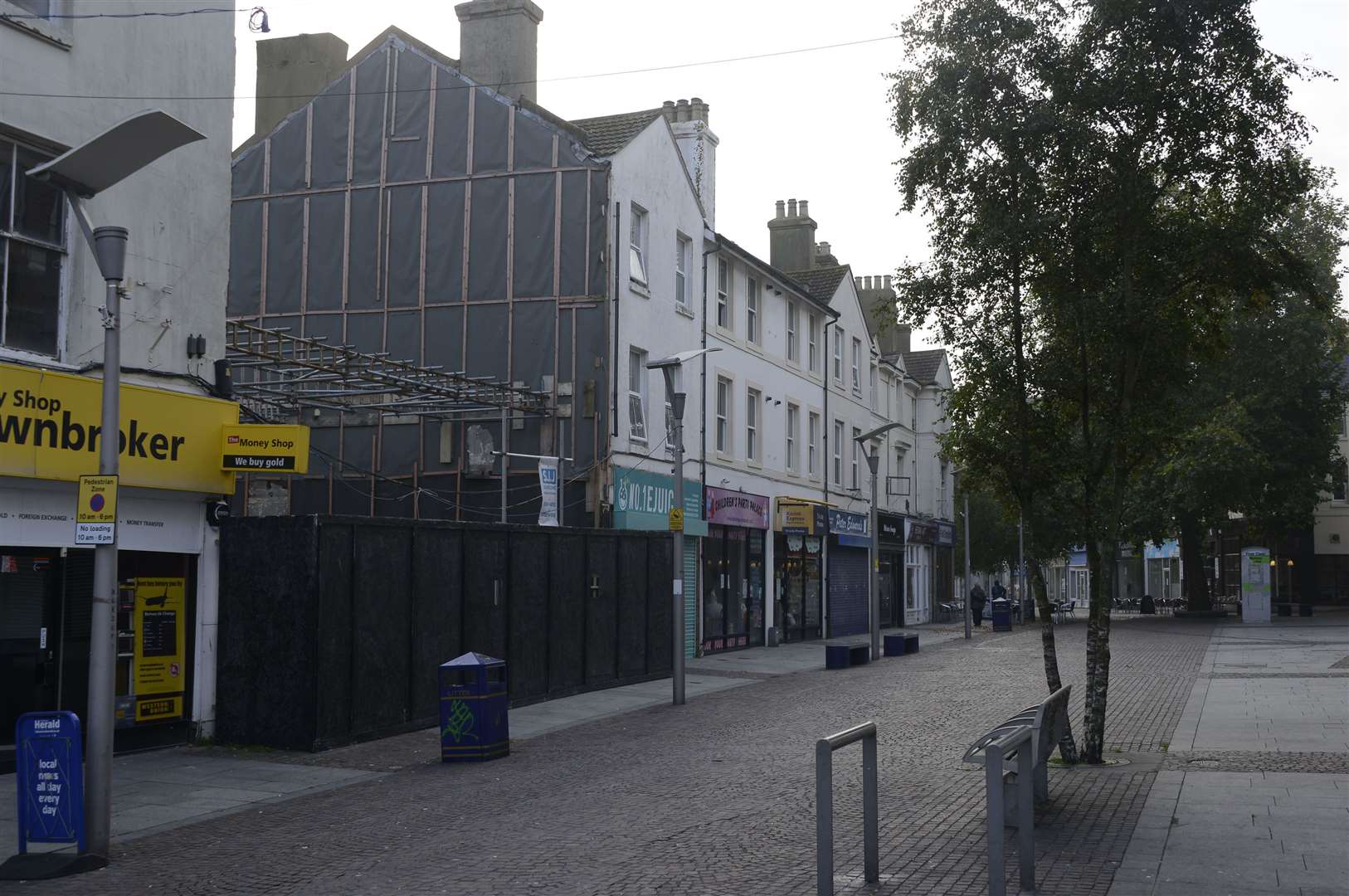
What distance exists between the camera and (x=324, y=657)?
15078mm

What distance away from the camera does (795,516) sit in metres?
35.2

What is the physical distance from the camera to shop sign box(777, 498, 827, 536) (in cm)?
3516

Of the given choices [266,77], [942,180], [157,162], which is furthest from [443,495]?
[942,180]

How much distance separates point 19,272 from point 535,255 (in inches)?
565

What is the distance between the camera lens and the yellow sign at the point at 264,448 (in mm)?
15016

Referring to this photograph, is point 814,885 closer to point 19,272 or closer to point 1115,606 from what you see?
point 19,272

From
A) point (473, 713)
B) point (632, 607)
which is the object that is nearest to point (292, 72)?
point (632, 607)

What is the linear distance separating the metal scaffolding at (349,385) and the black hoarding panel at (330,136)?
382cm

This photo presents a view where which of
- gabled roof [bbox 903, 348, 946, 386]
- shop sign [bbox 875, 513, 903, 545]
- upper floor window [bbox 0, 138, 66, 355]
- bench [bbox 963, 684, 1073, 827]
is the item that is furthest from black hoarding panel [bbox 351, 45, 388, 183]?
gabled roof [bbox 903, 348, 946, 386]

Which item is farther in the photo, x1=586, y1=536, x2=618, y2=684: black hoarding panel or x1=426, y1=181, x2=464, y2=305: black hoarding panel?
x1=426, y1=181, x2=464, y2=305: black hoarding panel

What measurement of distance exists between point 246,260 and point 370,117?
170 inches

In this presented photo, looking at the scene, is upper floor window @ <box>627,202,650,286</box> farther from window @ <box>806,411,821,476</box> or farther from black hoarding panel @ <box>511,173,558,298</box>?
window @ <box>806,411,821,476</box>

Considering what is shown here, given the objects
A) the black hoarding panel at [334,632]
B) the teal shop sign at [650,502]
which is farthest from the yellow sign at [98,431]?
the teal shop sign at [650,502]

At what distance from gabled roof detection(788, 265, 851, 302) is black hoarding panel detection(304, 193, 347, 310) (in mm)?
16280
